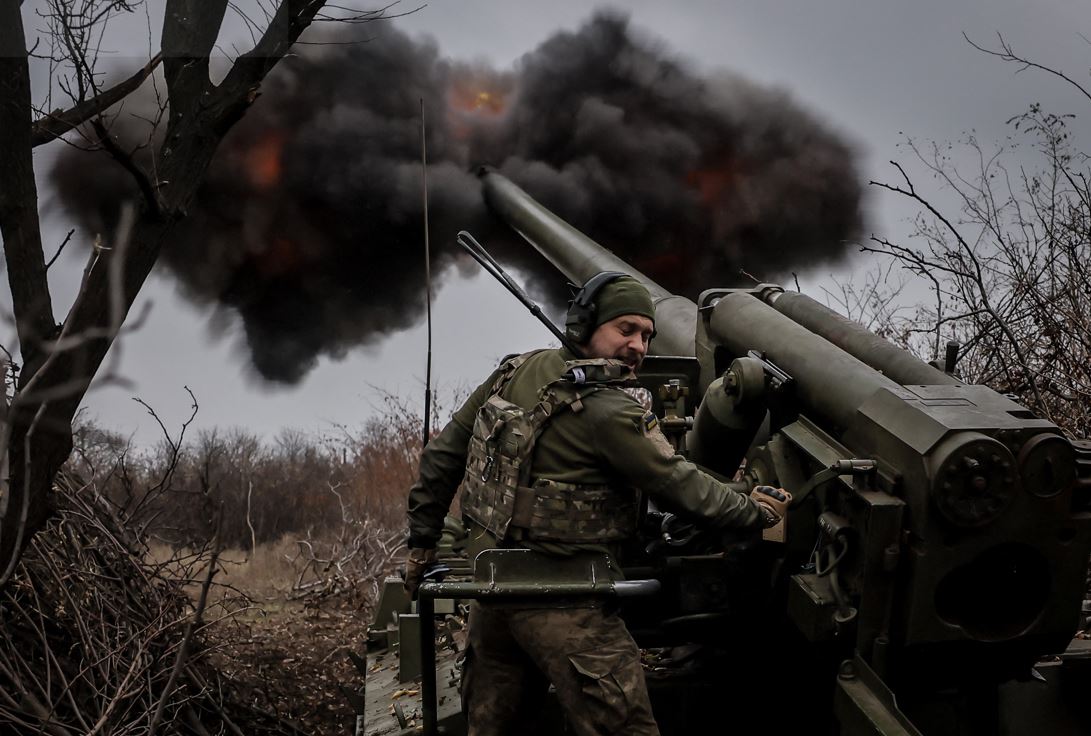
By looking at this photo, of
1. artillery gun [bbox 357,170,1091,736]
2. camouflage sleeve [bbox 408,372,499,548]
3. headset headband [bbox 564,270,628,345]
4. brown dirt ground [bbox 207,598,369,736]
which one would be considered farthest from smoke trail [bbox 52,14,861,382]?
headset headband [bbox 564,270,628,345]

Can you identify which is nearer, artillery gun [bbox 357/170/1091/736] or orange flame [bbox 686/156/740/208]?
artillery gun [bbox 357/170/1091/736]

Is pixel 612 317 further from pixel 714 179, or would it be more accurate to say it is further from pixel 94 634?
pixel 714 179

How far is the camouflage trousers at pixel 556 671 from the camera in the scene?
302 centimetres

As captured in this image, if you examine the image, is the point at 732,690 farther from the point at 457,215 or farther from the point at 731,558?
the point at 457,215

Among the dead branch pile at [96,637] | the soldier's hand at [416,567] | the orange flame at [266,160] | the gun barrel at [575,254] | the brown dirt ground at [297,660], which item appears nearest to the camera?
the soldier's hand at [416,567]

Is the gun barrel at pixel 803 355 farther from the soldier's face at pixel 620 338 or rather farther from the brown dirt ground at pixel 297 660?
the brown dirt ground at pixel 297 660

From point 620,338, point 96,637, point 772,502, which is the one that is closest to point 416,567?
point 620,338

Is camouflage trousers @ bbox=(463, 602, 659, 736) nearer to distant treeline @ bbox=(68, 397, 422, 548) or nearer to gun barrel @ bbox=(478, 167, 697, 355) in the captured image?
gun barrel @ bbox=(478, 167, 697, 355)

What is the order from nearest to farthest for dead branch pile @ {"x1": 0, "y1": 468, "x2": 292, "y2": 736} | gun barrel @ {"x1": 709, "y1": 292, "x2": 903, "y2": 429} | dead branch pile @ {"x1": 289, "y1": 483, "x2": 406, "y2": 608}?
gun barrel @ {"x1": 709, "y1": 292, "x2": 903, "y2": 429} → dead branch pile @ {"x1": 0, "y1": 468, "x2": 292, "y2": 736} → dead branch pile @ {"x1": 289, "y1": 483, "x2": 406, "y2": 608}

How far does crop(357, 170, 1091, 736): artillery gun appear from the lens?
297cm

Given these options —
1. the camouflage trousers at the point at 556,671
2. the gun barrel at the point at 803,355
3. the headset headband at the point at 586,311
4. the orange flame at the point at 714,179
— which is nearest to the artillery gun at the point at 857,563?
the gun barrel at the point at 803,355

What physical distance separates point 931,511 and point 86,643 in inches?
143

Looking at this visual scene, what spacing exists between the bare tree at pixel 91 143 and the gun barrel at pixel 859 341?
2364 mm

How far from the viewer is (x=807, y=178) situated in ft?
30.5
